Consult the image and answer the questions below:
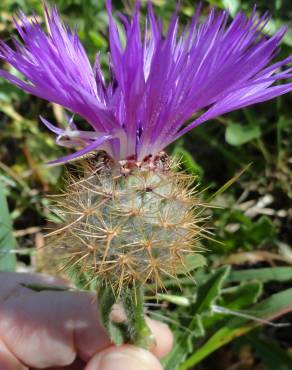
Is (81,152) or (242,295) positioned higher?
(81,152)

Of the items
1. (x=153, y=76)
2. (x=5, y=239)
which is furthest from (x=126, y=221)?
(x=5, y=239)

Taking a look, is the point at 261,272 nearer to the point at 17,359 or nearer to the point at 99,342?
the point at 99,342

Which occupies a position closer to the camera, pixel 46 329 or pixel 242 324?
pixel 46 329

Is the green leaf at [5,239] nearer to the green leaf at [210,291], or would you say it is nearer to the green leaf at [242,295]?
the green leaf at [210,291]

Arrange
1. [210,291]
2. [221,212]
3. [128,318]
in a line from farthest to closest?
[221,212], [210,291], [128,318]

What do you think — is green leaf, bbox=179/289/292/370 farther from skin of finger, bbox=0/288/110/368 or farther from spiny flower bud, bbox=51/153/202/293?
spiny flower bud, bbox=51/153/202/293

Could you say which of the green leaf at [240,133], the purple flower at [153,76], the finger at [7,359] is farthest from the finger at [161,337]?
the green leaf at [240,133]

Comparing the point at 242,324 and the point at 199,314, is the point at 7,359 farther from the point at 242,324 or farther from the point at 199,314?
the point at 242,324
